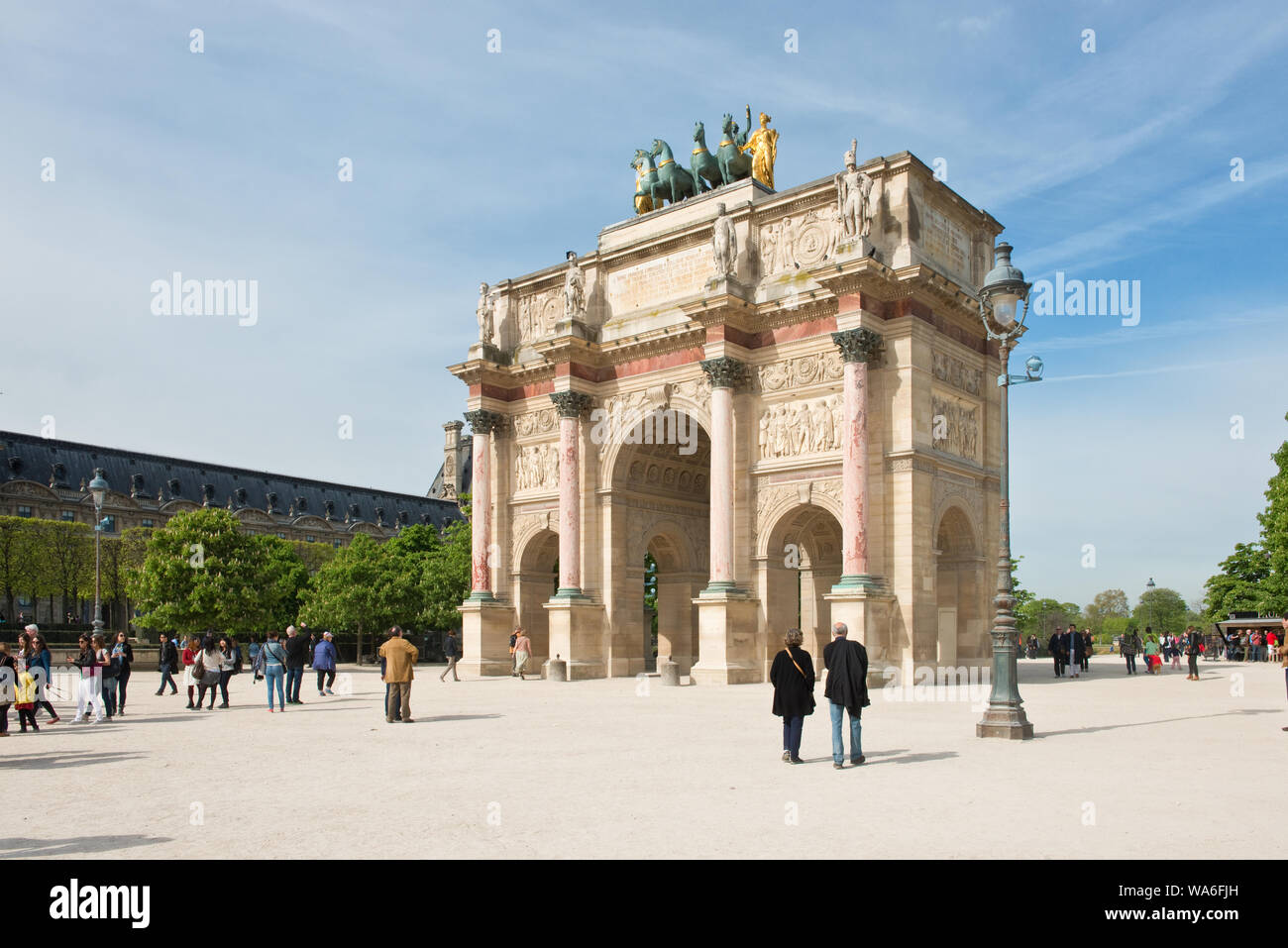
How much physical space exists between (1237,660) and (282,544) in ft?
198

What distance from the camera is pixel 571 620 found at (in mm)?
38344

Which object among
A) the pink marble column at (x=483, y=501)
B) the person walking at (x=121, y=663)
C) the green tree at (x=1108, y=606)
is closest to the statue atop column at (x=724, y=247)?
the pink marble column at (x=483, y=501)

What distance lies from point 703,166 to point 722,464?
12687 mm

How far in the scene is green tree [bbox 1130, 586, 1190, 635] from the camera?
12044cm

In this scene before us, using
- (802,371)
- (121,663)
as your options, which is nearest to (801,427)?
(802,371)

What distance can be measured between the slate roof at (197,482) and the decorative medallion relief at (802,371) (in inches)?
3611

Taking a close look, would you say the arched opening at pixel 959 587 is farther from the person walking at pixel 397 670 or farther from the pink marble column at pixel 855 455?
the person walking at pixel 397 670

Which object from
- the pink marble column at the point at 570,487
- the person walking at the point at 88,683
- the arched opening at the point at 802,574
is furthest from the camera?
the pink marble column at the point at 570,487

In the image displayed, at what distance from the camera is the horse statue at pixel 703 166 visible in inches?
1608

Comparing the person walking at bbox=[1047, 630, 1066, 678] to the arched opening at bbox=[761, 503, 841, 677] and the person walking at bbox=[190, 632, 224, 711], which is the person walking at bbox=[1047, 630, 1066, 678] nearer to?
the arched opening at bbox=[761, 503, 841, 677]

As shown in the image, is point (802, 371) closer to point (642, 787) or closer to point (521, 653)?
point (521, 653)

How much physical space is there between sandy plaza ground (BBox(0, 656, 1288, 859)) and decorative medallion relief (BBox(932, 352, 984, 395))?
1437 centimetres

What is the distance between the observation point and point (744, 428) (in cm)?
3556
